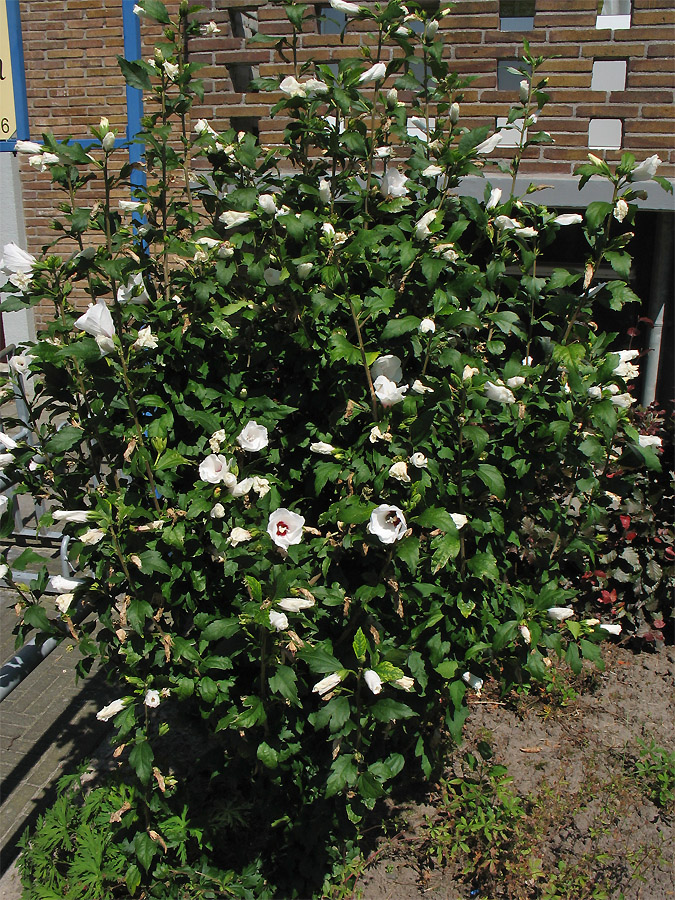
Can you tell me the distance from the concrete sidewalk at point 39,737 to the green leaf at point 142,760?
84cm

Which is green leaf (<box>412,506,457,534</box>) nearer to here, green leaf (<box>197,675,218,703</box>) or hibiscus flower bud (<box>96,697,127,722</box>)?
green leaf (<box>197,675,218,703</box>)

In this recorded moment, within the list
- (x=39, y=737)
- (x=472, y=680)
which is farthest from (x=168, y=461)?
(x=39, y=737)

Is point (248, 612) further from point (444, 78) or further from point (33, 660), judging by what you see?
point (444, 78)

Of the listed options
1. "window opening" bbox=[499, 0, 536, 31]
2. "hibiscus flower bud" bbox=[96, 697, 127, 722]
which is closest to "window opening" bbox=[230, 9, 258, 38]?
"window opening" bbox=[499, 0, 536, 31]

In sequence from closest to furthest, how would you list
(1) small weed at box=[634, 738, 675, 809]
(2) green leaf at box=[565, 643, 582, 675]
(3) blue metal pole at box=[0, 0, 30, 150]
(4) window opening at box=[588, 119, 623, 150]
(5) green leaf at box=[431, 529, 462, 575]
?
(5) green leaf at box=[431, 529, 462, 575] < (2) green leaf at box=[565, 643, 582, 675] < (1) small weed at box=[634, 738, 675, 809] < (4) window opening at box=[588, 119, 623, 150] < (3) blue metal pole at box=[0, 0, 30, 150]

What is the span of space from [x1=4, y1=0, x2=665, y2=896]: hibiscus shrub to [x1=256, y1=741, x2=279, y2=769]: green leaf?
0.33ft

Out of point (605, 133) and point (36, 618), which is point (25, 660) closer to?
point (36, 618)

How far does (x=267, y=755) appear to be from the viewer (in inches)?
82.0

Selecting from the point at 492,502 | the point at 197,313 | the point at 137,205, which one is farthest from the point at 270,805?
the point at 137,205

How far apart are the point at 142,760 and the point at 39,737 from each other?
149 centimetres

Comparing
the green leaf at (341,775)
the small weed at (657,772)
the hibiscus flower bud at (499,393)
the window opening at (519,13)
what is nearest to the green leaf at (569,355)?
the hibiscus flower bud at (499,393)

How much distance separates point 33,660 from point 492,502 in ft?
4.94

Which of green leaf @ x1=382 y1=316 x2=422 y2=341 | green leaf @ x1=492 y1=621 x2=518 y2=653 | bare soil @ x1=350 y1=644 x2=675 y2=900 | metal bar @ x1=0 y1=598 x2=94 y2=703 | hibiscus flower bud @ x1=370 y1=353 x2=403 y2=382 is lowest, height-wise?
bare soil @ x1=350 y1=644 x2=675 y2=900

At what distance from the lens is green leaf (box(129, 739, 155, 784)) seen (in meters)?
2.06
